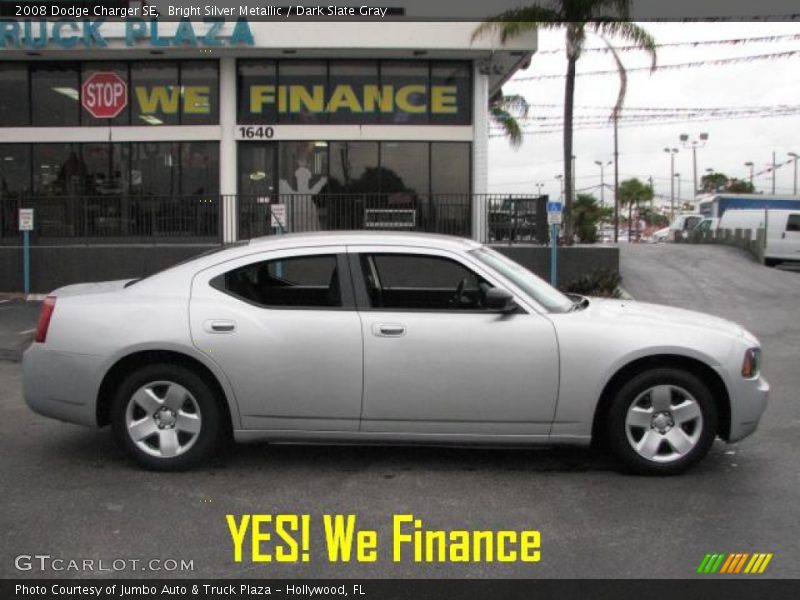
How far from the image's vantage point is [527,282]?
5625 millimetres

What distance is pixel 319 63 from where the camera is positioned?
1878 cm

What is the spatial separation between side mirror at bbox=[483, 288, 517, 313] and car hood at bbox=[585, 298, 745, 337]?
1.92 ft

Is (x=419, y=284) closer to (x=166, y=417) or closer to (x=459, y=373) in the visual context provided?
(x=459, y=373)

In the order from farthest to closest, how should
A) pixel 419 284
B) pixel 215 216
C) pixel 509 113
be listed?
pixel 509 113 → pixel 215 216 → pixel 419 284

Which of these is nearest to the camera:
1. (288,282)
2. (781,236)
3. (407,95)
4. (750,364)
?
(750,364)

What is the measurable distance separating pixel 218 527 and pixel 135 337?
1.45m

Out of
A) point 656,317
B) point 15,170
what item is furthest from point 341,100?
point 656,317

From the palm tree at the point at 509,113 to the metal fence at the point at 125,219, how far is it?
1320 cm

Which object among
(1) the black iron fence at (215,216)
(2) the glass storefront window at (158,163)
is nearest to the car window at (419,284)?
(1) the black iron fence at (215,216)

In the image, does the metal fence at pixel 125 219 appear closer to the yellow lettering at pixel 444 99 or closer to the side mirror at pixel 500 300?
the yellow lettering at pixel 444 99

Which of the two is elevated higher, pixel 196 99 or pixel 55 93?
pixel 55 93

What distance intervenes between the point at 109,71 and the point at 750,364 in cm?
1730

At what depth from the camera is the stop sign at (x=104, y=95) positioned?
18.9 metres

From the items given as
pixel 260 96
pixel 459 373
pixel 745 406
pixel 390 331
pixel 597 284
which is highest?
pixel 260 96
